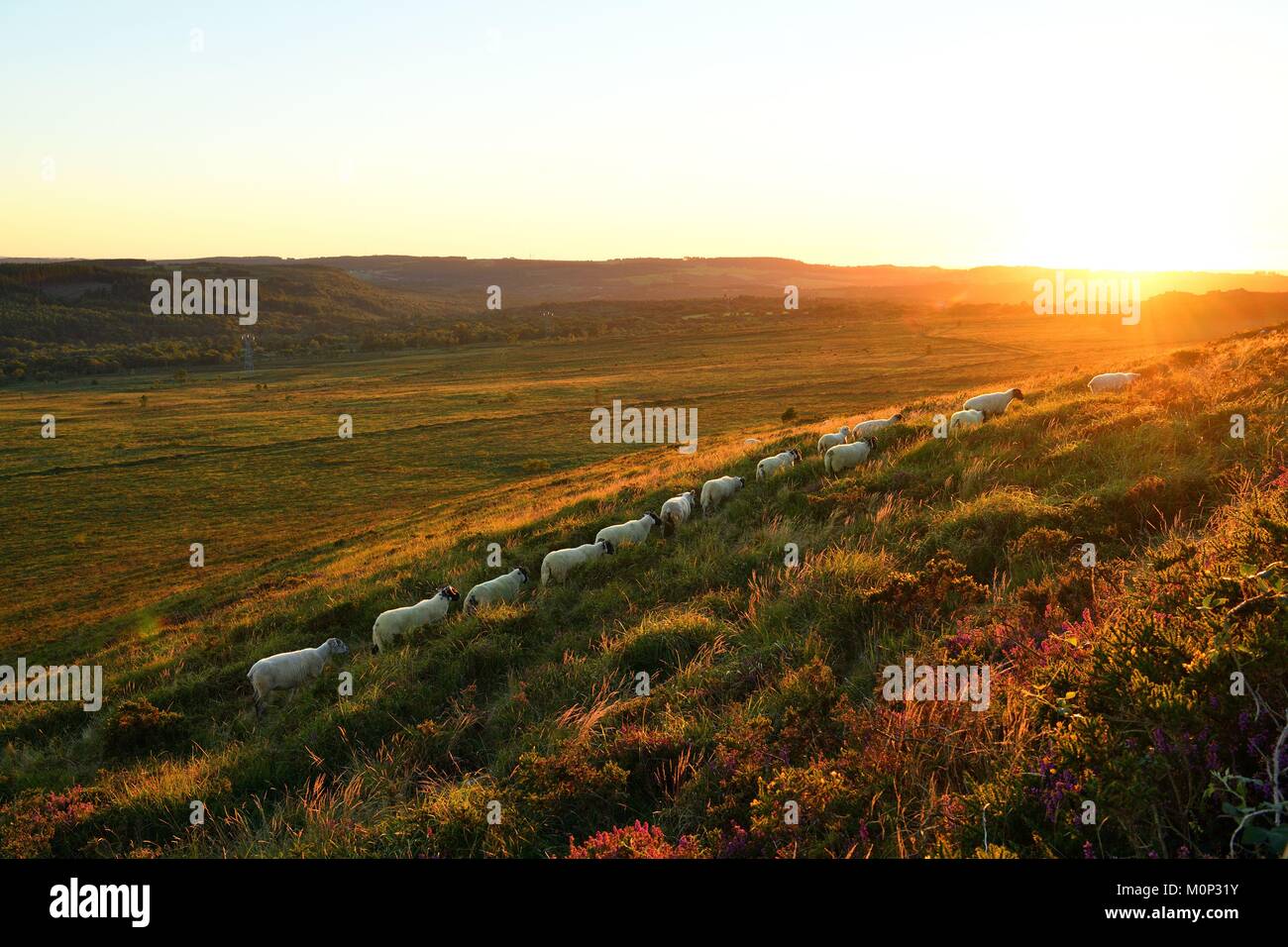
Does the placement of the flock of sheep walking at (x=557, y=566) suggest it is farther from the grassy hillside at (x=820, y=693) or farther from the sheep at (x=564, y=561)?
the grassy hillside at (x=820, y=693)

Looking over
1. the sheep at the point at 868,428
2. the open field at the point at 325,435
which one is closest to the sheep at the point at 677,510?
the sheep at the point at 868,428

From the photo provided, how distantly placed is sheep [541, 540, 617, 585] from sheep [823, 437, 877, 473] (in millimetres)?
5127

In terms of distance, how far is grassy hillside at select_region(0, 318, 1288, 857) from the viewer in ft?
13.4

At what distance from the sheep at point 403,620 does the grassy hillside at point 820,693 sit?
3.69 feet

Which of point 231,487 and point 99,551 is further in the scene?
point 231,487

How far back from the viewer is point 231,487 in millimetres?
36812

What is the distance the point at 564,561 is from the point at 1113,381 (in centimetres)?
1498

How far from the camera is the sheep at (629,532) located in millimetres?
14547
